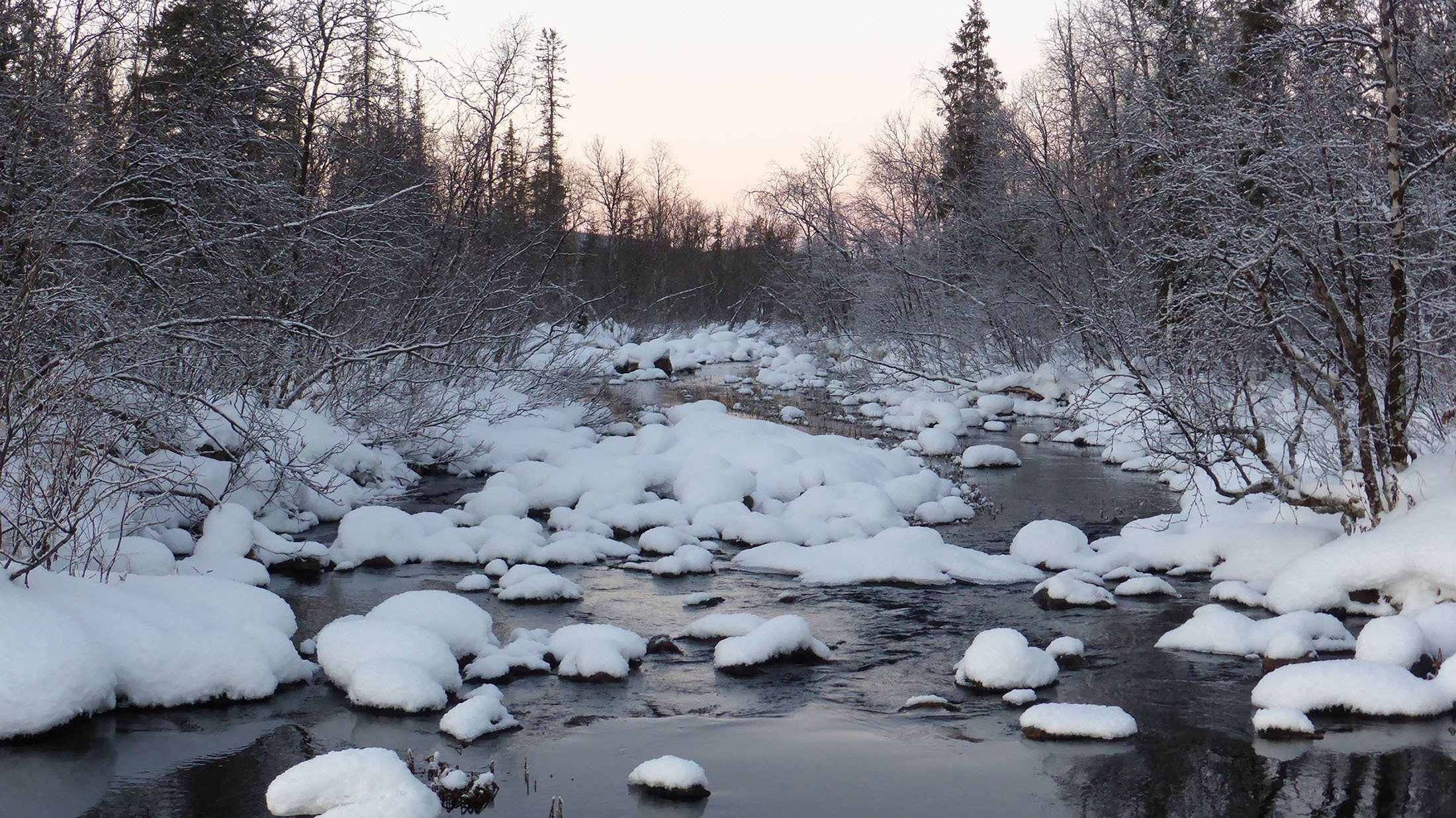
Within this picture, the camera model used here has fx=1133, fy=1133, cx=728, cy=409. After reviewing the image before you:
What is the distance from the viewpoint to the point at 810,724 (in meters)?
6.54

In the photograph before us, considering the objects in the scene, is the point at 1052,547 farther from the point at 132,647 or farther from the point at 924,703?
the point at 132,647

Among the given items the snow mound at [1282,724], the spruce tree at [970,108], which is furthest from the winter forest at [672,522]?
the spruce tree at [970,108]

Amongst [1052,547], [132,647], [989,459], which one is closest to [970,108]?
[989,459]

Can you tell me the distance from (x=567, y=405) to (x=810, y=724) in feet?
43.5

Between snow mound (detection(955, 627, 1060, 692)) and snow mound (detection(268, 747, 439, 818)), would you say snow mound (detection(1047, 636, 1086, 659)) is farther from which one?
snow mound (detection(268, 747, 439, 818))

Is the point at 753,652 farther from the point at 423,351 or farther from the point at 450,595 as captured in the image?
the point at 423,351

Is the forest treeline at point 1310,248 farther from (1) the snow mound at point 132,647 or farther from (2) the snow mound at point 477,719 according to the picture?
(1) the snow mound at point 132,647

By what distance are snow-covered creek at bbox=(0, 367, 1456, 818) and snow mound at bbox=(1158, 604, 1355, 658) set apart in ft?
0.50

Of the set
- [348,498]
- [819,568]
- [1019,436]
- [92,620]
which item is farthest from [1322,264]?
[1019,436]

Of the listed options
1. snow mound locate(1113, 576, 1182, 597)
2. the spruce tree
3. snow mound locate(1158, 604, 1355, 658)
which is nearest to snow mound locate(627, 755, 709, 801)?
snow mound locate(1158, 604, 1355, 658)

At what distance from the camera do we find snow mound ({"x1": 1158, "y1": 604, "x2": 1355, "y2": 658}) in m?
7.59

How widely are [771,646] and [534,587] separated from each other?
2.48 meters

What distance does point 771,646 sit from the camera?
25.0ft

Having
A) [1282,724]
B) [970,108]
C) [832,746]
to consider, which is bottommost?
[832,746]
